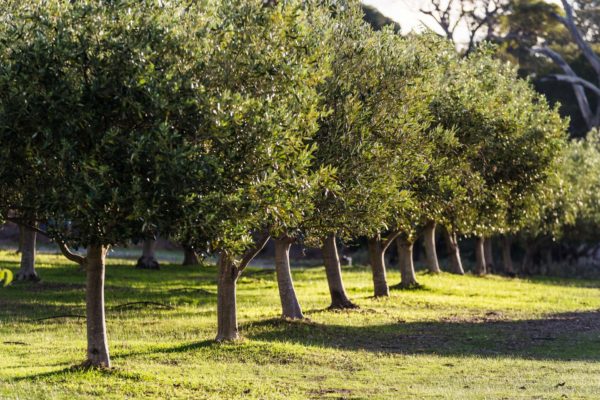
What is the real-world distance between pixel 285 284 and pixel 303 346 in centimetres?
485

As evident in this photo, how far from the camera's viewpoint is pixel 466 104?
3250cm

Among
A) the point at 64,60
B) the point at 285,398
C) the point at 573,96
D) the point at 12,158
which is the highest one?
the point at 573,96

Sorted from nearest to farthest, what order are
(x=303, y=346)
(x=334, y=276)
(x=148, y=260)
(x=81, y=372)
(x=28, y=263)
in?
1. (x=81, y=372)
2. (x=303, y=346)
3. (x=334, y=276)
4. (x=28, y=263)
5. (x=148, y=260)

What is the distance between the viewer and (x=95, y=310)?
67.4 feet

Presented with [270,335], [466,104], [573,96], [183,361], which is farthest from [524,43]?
[183,361]

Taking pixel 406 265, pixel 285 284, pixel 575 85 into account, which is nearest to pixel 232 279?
pixel 285 284

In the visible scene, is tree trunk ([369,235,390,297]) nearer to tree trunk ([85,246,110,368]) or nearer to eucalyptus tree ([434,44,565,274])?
eucalyptus tree ([434,44,565,274])

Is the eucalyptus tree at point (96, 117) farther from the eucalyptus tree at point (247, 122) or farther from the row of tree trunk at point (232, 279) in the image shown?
the row of tree trunk at point (232, 279)

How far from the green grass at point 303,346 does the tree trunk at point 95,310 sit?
41 cm

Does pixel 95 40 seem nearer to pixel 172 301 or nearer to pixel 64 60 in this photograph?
pixel 64 60

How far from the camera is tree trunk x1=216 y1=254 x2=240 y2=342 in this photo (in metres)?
26.2

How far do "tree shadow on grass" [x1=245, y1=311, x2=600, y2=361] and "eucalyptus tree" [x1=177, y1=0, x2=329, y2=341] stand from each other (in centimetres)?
761

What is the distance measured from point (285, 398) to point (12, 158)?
256 inches

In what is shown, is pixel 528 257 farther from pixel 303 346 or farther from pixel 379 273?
pixel 303 346
